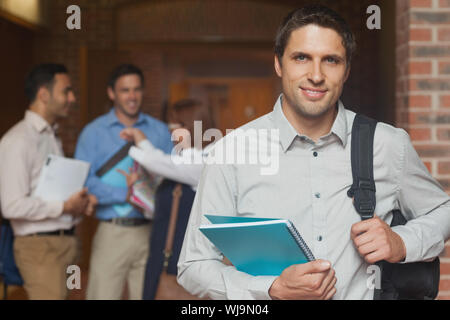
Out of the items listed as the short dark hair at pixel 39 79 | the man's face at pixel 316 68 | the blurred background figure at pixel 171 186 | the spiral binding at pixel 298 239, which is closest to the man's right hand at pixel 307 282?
the spiral binding at pixel 298 239

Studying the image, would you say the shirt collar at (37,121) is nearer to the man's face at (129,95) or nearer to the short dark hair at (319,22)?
the man's face at (129,95)

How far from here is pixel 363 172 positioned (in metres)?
1.51

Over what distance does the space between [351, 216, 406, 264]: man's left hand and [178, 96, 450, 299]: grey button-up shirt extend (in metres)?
0.09

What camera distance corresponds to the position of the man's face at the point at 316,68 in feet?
4.89

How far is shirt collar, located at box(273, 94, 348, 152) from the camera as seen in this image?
155 centimetres

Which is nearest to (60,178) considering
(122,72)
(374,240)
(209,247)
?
(122,72)

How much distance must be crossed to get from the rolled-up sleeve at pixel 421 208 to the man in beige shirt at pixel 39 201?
6.67 ft

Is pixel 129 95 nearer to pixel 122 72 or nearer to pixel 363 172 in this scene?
pixel 122 72

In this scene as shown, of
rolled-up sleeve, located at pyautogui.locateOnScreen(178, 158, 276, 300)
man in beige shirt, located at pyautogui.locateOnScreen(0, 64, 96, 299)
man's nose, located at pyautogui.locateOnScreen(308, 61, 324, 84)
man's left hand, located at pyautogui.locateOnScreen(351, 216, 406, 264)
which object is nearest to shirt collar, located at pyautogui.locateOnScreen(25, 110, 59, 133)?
man in beige shirt, located at pyautogui.locateOnScreen(0, 64, 96, 299)

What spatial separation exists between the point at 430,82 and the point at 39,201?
2.01 metres

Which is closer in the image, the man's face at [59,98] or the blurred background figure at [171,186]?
the blurred background figure at [171,186]

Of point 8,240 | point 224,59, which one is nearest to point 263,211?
point 8,240

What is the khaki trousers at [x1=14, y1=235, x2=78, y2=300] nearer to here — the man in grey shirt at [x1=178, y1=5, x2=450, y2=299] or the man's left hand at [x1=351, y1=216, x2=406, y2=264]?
the man in grey shirt at [x1=178, y1=5, x2=450, y2=299]

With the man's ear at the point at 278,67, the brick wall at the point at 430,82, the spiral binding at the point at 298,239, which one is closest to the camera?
the spiral binding at the point at 298,239
